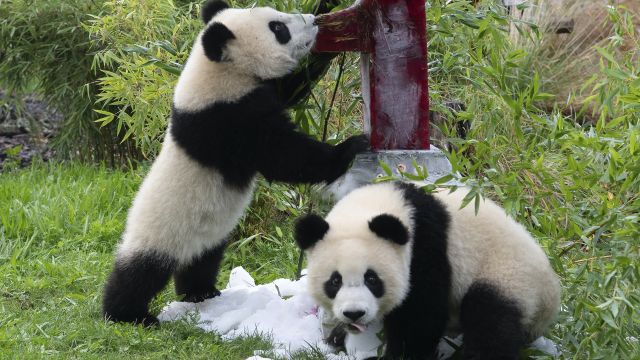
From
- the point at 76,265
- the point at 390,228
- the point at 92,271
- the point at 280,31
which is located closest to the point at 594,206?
the point at 390,228

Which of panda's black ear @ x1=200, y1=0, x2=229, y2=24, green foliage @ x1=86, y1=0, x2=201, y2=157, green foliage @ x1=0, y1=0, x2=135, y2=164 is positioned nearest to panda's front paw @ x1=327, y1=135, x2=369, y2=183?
panda's black ear @ x1=200, y1=0, x2=229, y2=24

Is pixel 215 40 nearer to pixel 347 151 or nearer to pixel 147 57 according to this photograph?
pixel 347 151

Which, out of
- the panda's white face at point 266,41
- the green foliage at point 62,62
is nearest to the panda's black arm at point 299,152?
the panda's white face at point 266,41

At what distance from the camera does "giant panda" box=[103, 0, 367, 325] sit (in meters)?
3.91

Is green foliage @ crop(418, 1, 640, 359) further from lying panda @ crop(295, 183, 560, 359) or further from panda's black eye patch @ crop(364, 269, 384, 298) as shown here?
panda's black eye patch @ crop(364, 269, 384, 298)

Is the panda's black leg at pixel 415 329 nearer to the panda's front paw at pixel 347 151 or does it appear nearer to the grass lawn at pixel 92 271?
the grass lawn at pixel 92 271

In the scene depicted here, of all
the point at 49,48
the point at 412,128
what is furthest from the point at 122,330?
the point at 49,48

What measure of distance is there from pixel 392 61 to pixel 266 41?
1.90 ft

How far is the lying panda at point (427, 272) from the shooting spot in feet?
10.9

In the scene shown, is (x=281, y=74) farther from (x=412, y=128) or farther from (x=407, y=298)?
(x=407, y=298)

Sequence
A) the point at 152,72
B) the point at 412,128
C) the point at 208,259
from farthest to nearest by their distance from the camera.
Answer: the point at 152,72 < the point at 208,259 < the point at 412,128

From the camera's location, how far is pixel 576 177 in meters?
3.39

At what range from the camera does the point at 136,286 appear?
4.08m

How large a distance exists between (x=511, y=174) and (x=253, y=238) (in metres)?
2.55
